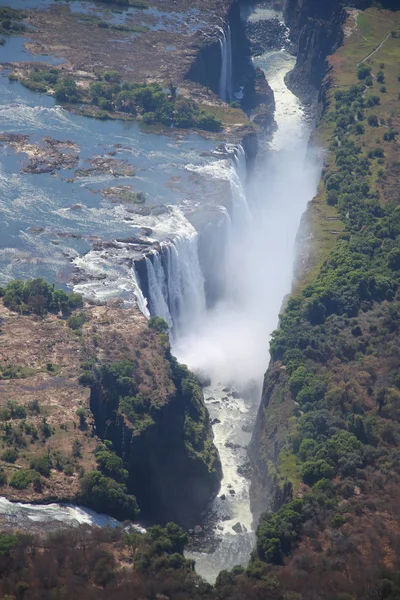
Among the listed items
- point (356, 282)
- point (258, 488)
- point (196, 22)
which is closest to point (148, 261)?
point (356, 282)

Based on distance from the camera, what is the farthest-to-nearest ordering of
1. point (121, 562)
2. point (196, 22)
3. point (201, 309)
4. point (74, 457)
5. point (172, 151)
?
point (196, 22) → point (172, 151) → point (201, 309) → point (74, 457) → point (121, 562)

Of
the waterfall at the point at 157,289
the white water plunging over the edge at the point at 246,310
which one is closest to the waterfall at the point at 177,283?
the waterfall at the point at 157,289

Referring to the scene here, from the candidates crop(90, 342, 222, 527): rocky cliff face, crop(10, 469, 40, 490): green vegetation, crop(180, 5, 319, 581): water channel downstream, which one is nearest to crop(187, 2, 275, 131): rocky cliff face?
crop(180, 5, 319, 581): water channel downstream

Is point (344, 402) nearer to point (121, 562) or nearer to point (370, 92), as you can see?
point (121, 562)

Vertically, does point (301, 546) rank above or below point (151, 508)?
above

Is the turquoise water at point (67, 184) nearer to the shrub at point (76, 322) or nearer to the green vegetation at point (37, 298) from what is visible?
the green vegetation at point (37, 298)

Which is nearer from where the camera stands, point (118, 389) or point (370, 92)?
point (118, 389)

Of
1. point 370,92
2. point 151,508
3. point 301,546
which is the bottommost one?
point 151,508
